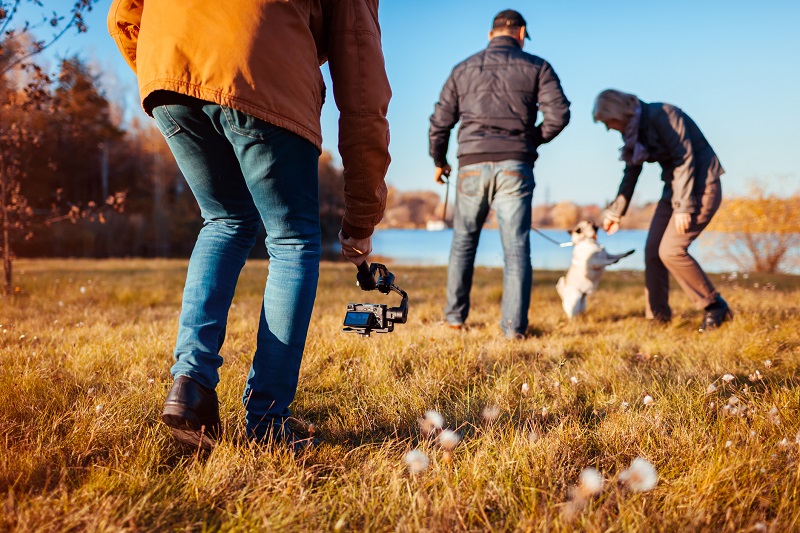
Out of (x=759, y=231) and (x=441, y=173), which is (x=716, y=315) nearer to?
(x=441, y=173)

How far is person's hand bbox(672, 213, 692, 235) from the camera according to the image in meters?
4.23

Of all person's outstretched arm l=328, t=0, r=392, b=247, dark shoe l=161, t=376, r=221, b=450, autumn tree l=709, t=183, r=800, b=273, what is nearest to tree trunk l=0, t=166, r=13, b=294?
dark shoe l=161, t=376, r=221, b=450

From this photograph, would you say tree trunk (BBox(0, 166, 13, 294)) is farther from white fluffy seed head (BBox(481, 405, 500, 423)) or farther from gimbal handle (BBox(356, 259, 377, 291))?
white fluffy seed head (BBox(481, 405, 500, 423))

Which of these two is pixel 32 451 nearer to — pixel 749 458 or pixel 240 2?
→ pixel 240 2

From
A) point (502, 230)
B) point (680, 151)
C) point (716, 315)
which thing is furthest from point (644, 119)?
point (716, 315)

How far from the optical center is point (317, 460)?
167cm

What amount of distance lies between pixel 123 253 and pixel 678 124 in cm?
2716

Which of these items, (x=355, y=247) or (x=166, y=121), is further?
(x=355, y=247)

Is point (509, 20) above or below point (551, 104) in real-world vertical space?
above

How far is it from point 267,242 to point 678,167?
379 cm

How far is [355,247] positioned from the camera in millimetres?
1982

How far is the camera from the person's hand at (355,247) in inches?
77.6

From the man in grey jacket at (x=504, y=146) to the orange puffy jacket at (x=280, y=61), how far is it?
92.0 inches

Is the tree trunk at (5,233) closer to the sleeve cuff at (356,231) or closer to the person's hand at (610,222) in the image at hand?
the sleeve cuff at (356,231)
